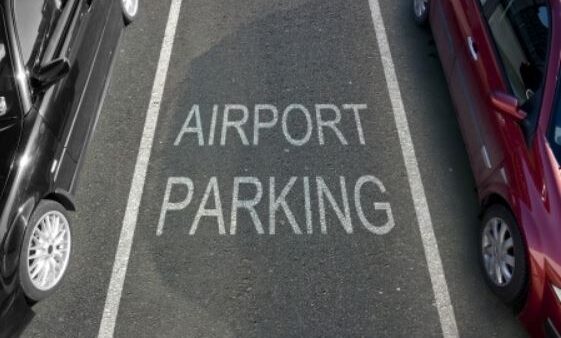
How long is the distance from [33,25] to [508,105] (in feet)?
13.0

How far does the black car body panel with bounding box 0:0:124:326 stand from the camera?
3971mm

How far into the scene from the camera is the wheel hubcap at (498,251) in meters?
4.20

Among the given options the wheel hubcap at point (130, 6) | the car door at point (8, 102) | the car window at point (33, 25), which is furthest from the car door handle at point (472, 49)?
the wheel hubcap at point (130, 6)

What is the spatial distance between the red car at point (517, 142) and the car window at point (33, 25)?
378 cm

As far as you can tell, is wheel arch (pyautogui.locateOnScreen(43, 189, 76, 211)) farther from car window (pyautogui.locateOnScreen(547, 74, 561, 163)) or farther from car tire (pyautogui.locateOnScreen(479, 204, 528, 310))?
car window (pyautogui.locateOnScreen(547, 74, 561, 163))

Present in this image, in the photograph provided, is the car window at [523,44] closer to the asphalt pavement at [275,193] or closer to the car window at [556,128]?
the car window at [556,128]

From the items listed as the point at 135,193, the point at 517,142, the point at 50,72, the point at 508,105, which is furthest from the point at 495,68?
the point at 50,72

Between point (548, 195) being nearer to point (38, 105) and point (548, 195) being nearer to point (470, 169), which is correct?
point (470, 169)

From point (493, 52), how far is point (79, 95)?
3743 mm

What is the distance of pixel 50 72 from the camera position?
4.39 meters

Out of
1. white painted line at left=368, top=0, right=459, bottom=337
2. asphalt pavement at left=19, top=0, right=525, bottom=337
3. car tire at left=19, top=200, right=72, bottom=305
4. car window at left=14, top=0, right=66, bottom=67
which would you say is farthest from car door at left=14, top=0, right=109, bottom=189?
white painted line at left=368, top=0, right=459, bottom=337

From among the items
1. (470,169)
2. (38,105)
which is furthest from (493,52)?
(38,105)

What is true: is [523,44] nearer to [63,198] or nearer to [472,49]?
[472,49]

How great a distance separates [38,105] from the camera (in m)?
4.46
